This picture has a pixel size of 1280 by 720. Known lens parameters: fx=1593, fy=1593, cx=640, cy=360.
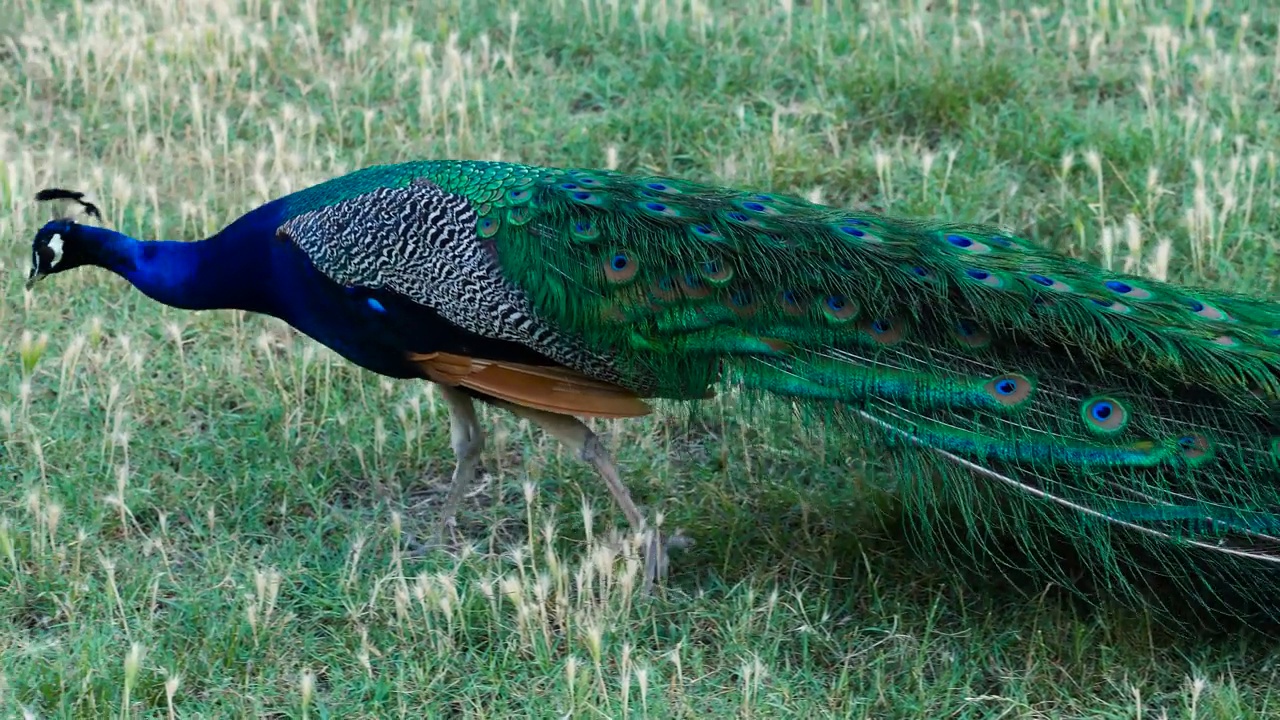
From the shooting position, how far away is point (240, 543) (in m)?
4.41

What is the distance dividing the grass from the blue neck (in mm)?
382

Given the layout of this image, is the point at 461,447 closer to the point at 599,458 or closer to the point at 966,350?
the point at 599,458

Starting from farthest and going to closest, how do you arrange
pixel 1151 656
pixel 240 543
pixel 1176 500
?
1. pixel 240 543
2. pixel 1151 656
3. pixel 1176 500

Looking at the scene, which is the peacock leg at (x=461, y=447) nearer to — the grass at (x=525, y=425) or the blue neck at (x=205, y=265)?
the grass at (x=525, y=425)

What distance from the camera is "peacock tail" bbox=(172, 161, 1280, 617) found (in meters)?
3.54

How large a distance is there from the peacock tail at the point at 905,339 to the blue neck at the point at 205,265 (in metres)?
0.19

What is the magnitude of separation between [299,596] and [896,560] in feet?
5.16

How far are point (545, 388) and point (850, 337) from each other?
2.56 ft

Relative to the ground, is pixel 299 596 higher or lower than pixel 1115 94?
lower

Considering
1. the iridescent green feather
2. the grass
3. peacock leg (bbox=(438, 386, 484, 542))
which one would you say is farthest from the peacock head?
the iridescent green feather

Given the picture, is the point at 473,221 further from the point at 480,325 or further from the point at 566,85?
the point at 566,85

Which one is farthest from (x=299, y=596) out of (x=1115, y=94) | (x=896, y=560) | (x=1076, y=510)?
(x=1115, y=94)

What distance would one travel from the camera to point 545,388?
3.98 meters

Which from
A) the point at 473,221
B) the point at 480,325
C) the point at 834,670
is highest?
the point at 473,221
